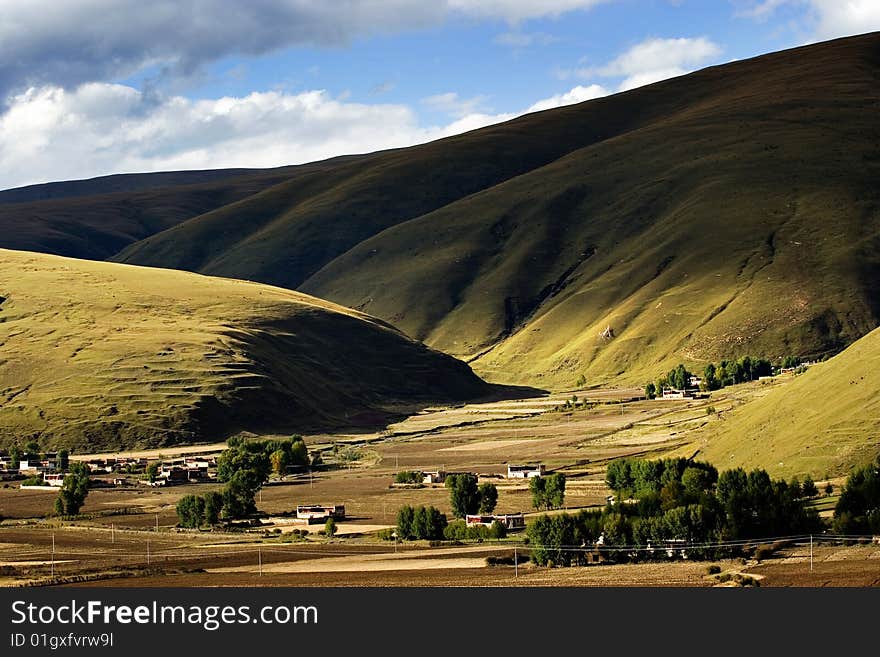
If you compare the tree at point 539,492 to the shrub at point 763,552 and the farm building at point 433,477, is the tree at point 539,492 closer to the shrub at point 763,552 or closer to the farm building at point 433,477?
the farm building at point 433,477

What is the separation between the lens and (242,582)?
80625 mm

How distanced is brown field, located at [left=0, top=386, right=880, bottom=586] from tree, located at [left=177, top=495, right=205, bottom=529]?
1.63 metres

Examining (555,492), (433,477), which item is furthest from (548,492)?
(433,477)

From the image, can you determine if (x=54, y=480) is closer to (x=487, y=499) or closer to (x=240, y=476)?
(x=240, y=476)

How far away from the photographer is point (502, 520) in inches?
4181

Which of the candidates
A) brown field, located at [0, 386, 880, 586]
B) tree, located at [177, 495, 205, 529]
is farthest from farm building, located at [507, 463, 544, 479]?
tree, located at [177, 495, 205, 529]

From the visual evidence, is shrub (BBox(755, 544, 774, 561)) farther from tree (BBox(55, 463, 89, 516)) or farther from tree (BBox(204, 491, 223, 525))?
tree (BBox(55, 463, 89, 516))

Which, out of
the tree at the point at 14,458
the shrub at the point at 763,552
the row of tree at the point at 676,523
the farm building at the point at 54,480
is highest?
the tree at the point at 14,458

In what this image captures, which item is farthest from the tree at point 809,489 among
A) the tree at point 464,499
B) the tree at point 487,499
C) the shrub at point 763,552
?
the tree at point 464,499

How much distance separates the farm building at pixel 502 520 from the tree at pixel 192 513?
26.2 metres

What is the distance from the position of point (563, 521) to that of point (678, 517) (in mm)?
6945

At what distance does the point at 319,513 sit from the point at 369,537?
1837 centimetres

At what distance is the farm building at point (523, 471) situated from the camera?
146625mm

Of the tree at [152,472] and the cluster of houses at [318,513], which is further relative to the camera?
the tree at [152,472]
